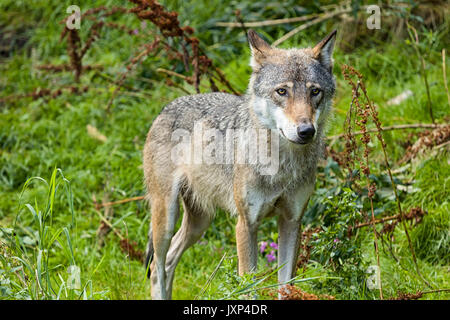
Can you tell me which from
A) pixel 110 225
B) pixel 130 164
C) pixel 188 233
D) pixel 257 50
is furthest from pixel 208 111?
pixel 130 164

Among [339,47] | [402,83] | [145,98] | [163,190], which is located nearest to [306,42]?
[339,47]

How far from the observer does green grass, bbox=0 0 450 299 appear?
5328 millimetres

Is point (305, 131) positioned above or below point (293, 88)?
below

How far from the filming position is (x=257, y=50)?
498 cm

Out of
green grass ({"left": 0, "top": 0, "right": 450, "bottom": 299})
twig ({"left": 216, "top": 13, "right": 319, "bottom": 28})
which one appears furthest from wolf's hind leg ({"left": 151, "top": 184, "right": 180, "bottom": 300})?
twig ({"left": 216, "top": 13, "right": 319, "bottom": 28})

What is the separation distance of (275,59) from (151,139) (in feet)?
5.46

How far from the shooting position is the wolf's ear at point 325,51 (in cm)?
486

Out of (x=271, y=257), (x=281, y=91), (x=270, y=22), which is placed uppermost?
(x=270, y=22)

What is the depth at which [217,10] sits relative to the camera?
991 centimetres

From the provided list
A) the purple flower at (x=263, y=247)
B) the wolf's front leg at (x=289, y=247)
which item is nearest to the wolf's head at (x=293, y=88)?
the wolf's front leg at (x=289, y=247)

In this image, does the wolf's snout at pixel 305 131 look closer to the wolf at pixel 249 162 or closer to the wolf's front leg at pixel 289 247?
the wolf at pixel 249 162

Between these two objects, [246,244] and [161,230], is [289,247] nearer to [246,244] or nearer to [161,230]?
[246,244]

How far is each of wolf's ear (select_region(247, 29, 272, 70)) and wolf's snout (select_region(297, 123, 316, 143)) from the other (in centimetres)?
88

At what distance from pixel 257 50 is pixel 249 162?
90 cm
